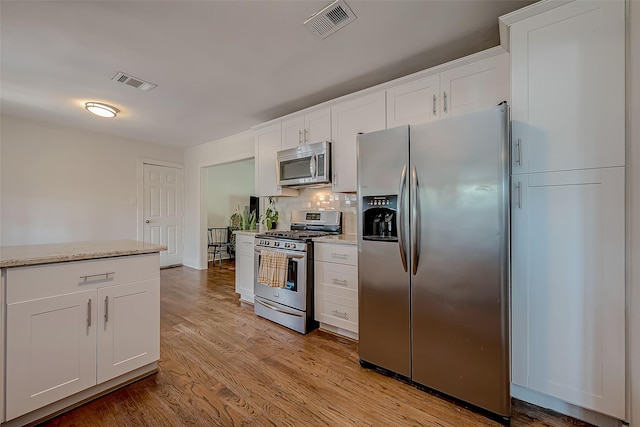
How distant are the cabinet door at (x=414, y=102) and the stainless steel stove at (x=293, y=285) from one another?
1.22 meters

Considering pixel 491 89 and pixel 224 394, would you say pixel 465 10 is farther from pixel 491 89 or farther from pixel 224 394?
pixel 224 394

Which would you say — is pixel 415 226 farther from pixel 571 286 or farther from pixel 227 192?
pixel 227 192

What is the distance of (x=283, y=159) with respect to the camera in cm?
326

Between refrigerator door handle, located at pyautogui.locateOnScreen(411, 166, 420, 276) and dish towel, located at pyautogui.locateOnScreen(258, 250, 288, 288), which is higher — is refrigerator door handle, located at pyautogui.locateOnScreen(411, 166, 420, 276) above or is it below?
above

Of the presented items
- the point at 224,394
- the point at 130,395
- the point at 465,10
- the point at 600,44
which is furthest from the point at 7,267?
the point at 600,44

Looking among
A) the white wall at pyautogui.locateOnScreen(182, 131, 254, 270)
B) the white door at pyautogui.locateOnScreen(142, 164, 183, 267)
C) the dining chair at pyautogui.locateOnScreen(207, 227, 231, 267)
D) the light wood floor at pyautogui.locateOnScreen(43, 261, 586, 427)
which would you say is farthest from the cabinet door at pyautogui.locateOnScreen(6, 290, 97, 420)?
the dining chair at pyautogui.locateOnScreen(207, 227, 231, 267)

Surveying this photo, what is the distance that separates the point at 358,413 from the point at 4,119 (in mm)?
5687

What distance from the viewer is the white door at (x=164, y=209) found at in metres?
5.16

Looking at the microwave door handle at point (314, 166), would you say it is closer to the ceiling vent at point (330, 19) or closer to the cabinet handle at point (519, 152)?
the ceiling vent at point (330, 19)

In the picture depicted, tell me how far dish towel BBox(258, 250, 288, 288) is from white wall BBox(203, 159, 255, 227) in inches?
147

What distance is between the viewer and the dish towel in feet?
Result: 8.99

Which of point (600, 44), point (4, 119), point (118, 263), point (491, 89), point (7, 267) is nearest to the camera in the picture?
point (7, 267)

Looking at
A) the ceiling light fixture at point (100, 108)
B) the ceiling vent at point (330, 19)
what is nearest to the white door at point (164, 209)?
the ceiling light fixture at point (100, 108)

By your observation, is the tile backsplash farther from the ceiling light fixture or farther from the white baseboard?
the ceiling light fixture
